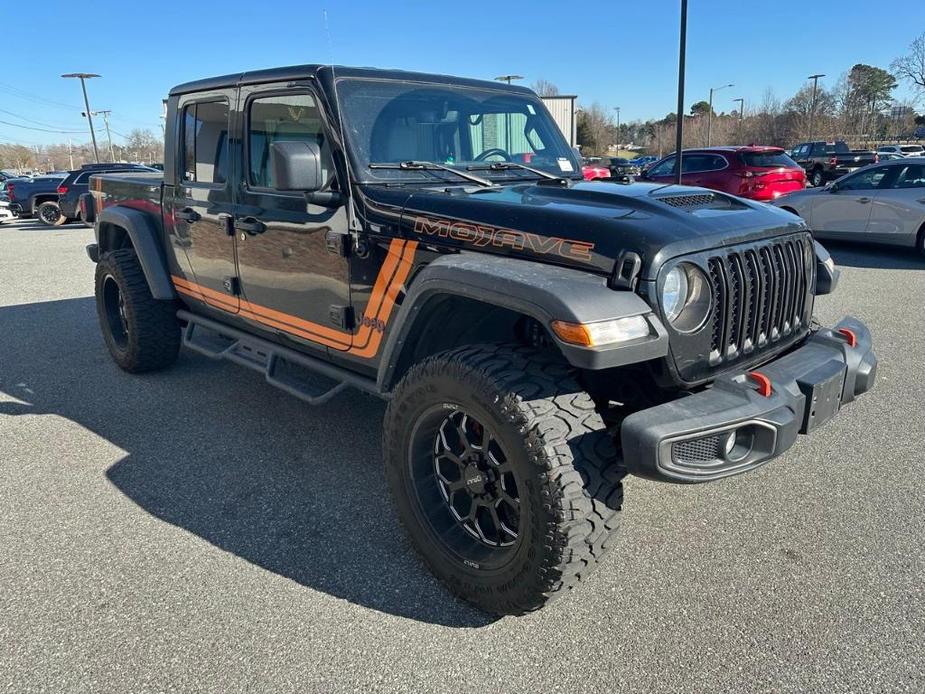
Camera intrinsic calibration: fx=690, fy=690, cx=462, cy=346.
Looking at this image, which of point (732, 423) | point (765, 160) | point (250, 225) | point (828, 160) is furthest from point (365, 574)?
point (828, 160)

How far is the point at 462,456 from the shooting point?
2635 millimetres

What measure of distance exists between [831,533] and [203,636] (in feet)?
8.52

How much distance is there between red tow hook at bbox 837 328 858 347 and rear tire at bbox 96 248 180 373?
14.1 feet

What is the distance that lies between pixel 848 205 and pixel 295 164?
10.1m

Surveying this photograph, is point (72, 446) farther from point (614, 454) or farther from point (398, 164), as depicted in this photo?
point (614, 454)

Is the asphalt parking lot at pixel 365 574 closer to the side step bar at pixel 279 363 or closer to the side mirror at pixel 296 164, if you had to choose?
the side step bar at pixel 279 363

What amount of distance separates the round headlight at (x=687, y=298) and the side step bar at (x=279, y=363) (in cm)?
129

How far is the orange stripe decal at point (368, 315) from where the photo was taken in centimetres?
295

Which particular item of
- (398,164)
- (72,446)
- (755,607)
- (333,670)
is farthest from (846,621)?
(72,446)

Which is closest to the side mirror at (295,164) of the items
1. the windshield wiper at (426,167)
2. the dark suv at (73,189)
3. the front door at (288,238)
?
the front door at (288,238)

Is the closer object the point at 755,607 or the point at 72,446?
the point at 755,607

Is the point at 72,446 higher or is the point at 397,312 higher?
the point at 397,312

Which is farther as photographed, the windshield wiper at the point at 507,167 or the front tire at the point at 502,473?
the windshield wiper at the point at 507,167

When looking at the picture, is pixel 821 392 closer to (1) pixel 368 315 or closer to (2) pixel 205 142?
(1) pixel 368 315
